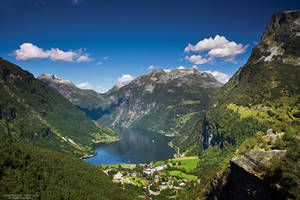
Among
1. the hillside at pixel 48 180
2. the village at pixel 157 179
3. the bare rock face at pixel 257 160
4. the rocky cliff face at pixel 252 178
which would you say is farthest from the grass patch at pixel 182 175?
the bare rock face at pixel 257 160

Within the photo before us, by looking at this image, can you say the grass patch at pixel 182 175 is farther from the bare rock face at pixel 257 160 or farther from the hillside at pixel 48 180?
the bare rock face at pixel 257 160

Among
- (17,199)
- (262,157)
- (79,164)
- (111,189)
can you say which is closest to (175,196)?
(111,189)

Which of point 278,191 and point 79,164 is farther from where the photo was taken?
point 79,164

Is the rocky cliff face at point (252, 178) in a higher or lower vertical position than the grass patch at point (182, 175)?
higher

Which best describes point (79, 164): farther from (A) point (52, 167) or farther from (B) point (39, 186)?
(B) point (39, 186)

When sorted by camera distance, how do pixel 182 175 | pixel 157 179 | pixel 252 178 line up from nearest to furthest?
pixel 252 178 → pixel 157 179 → pixel 182 175

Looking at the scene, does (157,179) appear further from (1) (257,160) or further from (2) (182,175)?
(1) (257,160)

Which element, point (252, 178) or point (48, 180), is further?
point (48, 180)

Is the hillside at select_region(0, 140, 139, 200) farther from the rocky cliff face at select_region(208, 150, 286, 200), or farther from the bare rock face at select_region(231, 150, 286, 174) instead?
the bare rock face at select_region(231, 150, 286, 174)

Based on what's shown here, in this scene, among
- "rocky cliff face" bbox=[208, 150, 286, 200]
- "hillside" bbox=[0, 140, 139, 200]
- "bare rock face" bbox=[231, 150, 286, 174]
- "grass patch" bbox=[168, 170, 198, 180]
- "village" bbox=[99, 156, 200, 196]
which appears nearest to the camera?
"rocky cliff face" bbox=[208, 150, 286, 200]

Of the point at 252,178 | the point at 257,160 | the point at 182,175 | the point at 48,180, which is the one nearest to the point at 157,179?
the point at 182,175

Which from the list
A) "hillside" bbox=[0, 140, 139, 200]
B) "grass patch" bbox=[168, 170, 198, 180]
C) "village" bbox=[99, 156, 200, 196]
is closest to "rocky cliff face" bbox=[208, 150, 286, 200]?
"hillside" bbox=[0, 140, 139, 200]
